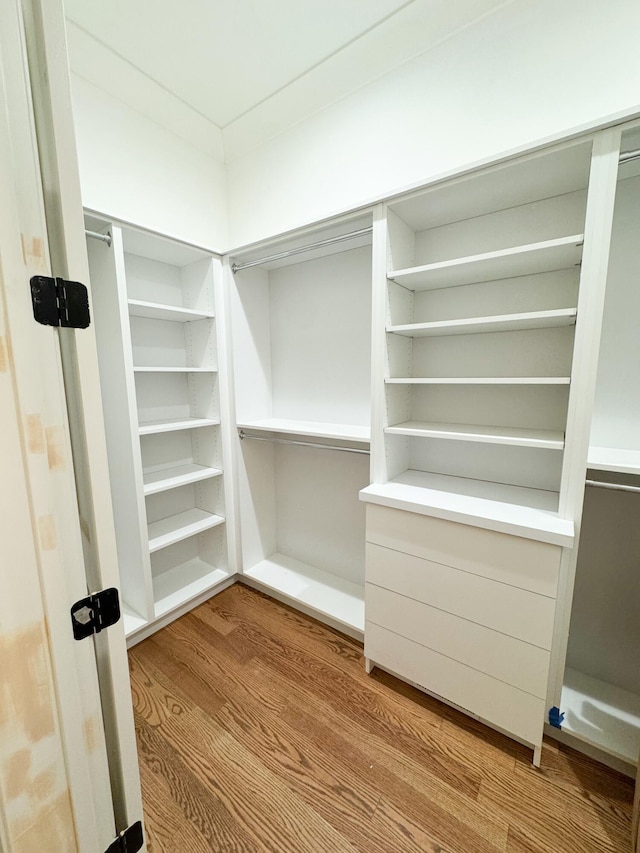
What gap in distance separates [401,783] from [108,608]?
134 centimetres

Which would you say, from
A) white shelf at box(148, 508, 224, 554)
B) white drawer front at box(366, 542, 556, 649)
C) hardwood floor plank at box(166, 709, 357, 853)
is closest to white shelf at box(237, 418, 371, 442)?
white drawer front at box(366, 542, 556, 649)

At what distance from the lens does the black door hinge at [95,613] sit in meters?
0.73

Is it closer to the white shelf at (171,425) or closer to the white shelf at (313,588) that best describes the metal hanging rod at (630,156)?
the white shelf at (171,425)

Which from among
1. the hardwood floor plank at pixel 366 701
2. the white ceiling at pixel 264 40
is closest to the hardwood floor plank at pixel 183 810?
the hardwood floor plank at pixel 366 701

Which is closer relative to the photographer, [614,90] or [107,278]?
[614,90]

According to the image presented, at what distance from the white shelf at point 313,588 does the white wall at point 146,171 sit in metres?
2.24

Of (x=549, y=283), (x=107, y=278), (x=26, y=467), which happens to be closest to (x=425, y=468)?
(x=549, y=283)

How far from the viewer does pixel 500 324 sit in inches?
55.1

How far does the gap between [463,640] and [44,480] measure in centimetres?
159

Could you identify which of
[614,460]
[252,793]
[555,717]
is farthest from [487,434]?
[252,793]

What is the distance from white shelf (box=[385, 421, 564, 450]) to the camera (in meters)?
1.27

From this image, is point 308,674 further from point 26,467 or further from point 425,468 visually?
point 26,467

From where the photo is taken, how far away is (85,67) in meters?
1.57

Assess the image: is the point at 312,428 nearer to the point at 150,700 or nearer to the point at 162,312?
the point at 162,312
